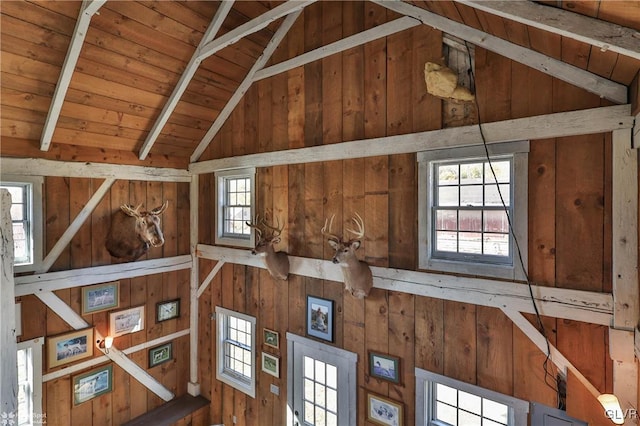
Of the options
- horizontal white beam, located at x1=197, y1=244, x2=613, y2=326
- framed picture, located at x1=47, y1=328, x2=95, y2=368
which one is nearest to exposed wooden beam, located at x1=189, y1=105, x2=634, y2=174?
horizontal white beam, located at x1=197, y1=244, x2=613, y2=326

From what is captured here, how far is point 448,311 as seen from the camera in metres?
3.23

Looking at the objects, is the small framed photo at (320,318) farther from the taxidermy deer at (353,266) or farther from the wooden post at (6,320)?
the wooden post at (6,320)

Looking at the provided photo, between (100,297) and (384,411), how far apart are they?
4.11m

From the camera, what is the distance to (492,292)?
9.73 ft

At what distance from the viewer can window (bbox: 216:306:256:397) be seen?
495cm

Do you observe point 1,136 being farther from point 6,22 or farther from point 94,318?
point 94,318

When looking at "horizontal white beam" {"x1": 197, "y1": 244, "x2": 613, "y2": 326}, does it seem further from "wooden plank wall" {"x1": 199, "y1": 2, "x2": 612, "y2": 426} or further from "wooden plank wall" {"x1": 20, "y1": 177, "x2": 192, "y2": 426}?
"wooden plank wall" {"x1": 20, "y1": 177, "x2": 192, "y2": 426}

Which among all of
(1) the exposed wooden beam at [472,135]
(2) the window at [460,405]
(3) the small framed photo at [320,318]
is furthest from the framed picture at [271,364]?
(1) the exposed wooden beam at [472,135]

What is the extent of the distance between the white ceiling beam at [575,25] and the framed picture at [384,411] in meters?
3.46

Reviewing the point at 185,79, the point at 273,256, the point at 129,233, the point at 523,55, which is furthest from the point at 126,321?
the point at 523,55

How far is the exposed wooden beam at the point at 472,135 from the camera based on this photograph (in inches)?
98.7

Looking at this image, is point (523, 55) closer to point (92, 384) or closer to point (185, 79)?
point (185, 79)

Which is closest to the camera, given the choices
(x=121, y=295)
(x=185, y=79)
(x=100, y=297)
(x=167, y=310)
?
(x=185, y=79)

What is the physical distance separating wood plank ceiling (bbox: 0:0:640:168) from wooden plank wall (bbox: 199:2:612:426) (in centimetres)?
29
